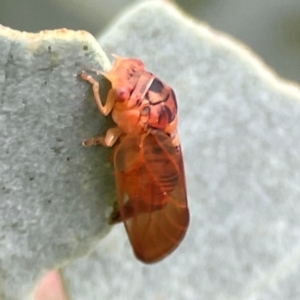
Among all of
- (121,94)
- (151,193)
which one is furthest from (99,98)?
(151,193)

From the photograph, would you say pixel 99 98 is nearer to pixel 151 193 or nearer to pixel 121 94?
pixel 121 94

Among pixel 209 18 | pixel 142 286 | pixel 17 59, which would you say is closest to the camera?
pixel 17 59

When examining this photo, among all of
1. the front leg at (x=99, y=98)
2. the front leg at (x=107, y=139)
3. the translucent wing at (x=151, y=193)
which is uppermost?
the front leg at (x=99, y=98)

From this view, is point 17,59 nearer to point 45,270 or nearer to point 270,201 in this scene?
point 45,270

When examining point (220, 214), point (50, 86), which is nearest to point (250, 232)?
point (220, 214)

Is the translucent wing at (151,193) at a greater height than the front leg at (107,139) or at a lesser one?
lesser

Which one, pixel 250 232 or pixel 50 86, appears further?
pixel 250 232
